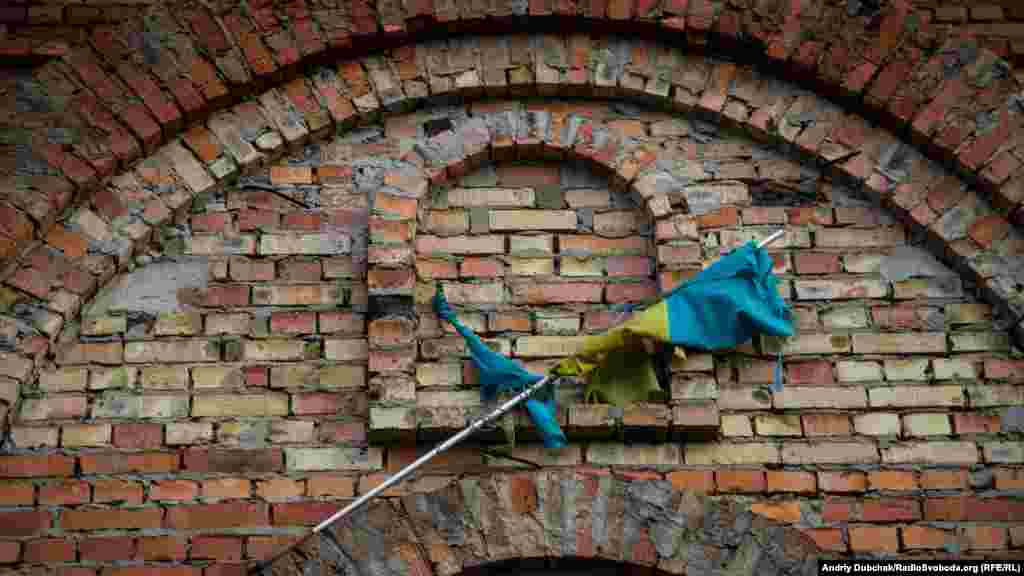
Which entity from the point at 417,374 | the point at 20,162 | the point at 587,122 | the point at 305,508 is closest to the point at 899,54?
the point at 587,122

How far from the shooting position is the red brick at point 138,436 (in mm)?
4840

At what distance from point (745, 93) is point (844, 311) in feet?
2.95

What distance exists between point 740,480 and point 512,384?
0.77 meters

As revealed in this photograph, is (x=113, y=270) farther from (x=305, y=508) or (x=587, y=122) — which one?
(x=587, y=122)

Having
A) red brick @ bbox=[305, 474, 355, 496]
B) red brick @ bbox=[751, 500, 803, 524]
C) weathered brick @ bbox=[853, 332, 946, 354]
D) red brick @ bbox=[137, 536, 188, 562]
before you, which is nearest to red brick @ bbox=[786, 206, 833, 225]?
weathered brick @ bbox=[853, 332, 946, 354]

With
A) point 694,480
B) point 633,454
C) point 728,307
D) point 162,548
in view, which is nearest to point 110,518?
point 162,548

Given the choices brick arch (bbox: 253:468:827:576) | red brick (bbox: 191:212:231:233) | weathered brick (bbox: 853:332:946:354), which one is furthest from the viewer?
red brick (bbox: 191:212:231:233)

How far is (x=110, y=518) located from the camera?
15.5 feet

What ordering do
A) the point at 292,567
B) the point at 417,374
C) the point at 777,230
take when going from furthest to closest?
the point at 777,230
the point at 417,374
the point at 292,567

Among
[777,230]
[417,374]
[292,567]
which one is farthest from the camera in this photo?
[777,230]

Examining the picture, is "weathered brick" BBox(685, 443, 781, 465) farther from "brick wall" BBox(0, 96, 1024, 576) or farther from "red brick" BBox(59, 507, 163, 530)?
"red brick" BBox(59, 507, 163, 530)

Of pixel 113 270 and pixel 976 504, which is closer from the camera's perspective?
pixel 976 504

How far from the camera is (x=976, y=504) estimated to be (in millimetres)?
4777

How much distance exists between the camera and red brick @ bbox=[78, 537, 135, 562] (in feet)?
15.3
